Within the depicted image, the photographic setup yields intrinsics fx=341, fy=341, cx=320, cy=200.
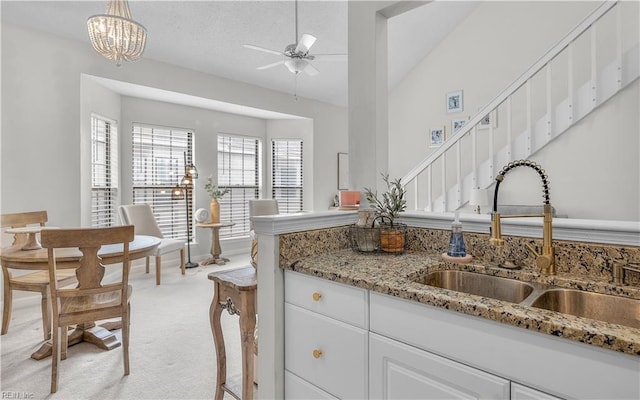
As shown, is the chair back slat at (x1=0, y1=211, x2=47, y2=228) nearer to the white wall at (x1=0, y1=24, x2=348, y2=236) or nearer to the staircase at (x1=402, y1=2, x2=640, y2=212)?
the white wall at (x1=0, y1=24, x2=348, y2=236)

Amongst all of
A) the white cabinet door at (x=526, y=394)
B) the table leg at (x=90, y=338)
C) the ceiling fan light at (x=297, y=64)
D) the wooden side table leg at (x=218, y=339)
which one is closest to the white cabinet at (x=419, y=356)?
the white cabinet door at (x=526, y=394)

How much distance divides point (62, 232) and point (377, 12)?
2.28m

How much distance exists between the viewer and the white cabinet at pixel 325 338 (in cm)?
121

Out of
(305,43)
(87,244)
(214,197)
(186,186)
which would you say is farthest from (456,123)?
(87,244)

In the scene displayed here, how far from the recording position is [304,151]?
257 inches

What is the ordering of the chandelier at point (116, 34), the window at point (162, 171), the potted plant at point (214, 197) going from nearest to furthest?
1. the chandelier at point (116, 34)
2. the window at point (162, 171)
3. the potted plant at point (214, 197)

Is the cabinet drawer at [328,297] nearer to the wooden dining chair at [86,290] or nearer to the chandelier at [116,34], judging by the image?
the wooden dining chair at [86,290]

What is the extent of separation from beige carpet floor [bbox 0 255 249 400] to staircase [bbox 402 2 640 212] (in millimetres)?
2698

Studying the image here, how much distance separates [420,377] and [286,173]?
5.74m

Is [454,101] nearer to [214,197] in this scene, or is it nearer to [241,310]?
[214,197]

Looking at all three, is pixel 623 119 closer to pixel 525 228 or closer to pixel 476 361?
pixel 525 228

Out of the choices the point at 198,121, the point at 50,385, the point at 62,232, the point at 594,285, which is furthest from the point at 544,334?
the point at 198,121

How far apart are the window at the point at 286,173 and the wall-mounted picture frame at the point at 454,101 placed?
2719 mm

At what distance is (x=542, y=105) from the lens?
471 cm
